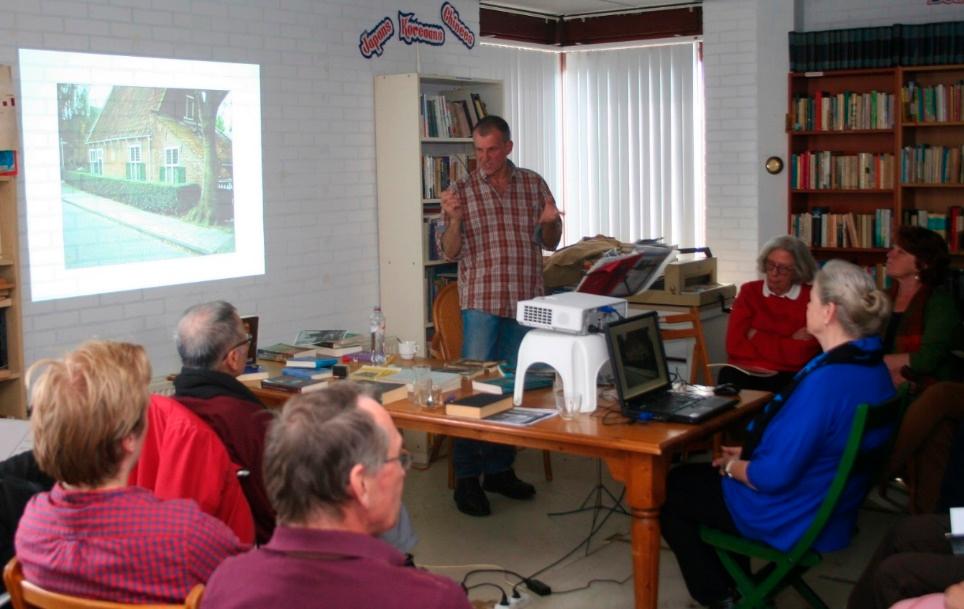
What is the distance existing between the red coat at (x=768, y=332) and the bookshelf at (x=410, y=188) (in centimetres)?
220

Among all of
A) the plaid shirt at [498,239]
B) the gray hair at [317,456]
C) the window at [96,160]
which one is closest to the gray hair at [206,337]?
the gray hair at [317,456]

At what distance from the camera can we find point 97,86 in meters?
5.45

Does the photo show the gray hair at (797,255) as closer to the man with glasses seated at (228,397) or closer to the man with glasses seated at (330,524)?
the man with glasses seated at (228,397)

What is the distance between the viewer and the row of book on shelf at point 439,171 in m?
6.93

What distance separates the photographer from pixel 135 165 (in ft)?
18.6

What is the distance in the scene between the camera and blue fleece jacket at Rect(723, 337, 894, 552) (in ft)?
10.5

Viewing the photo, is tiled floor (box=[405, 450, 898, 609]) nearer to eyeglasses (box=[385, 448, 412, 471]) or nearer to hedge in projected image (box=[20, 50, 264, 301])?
hedge in projected image (box=[20, 50, 264, 301])

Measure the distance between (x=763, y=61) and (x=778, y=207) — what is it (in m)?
1.00

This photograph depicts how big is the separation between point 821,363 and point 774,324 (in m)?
1.92

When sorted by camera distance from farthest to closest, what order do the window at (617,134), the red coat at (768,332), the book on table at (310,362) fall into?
the window at (617,134) → the red coat at (768,332) → the book on table at (310,362)

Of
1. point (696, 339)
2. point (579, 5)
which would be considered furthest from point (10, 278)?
point (579, 5)

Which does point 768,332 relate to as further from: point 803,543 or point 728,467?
point 803,543

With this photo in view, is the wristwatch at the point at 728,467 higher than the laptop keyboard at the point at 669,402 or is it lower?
lower

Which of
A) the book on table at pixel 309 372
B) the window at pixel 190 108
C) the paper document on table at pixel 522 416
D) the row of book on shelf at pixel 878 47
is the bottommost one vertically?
the paper document on table at pixel 522 416
